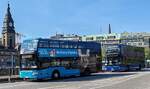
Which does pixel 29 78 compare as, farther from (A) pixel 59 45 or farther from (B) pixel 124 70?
(B) pixel 124 70

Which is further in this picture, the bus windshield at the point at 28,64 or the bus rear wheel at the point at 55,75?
the bus rear wheel at the point at 55,75

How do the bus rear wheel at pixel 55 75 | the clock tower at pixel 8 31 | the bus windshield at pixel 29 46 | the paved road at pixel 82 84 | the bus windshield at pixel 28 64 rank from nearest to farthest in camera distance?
1. the paved road at pixel 82 84
2. the bus windshield at pixel 28 64
3. the bus windshield at pixel 29 46
4. the bus rear wheel at pixel 55 75
5. the clock tower at pixel 8 31

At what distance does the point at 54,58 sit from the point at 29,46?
2.68m

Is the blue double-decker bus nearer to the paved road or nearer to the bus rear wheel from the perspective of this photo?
the bus rear wheel

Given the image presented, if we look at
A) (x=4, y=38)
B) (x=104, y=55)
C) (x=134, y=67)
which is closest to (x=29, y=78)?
(x=104, y=55)

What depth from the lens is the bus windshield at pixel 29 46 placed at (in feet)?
101

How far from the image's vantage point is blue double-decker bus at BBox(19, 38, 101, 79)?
30594mm

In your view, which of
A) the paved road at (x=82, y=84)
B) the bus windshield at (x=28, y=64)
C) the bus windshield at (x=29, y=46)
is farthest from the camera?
the bus windshield at (x=29, y=46)

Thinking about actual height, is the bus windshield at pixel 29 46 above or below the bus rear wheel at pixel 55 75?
above

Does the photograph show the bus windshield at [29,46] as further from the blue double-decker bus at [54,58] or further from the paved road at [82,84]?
the paved road at [82,84]

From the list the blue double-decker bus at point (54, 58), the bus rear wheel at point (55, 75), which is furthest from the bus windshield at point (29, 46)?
the bus rear wheel at point (55, 75)

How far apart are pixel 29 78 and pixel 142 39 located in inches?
5726

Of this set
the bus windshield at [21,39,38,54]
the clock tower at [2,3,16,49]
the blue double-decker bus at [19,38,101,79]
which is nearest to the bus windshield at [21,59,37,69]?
the blue double-decker bus at [19,38,101,79]

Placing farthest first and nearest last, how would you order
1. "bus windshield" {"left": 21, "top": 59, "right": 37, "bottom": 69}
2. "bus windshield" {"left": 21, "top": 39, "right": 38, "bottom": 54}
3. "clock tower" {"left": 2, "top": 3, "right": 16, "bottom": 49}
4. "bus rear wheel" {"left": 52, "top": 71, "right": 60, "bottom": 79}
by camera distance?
"clock tower" {"left": 2, "top": 3, "right": 16, "bottom": 49} < "bus rear wheel" {"left": 52, "top": 71, "right": 60, "bottom": 79} < "bus windshield" {"left": 21, "top": 39, "right": 38, "bottom": 54} < "bus windshield" {"left": 21, "top": 59, "right": 37, "bottom": 69}
